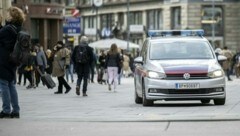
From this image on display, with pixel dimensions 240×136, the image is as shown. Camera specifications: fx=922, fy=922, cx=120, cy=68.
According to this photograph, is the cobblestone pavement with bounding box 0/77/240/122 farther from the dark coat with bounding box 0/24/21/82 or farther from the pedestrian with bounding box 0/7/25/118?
the dark coat with bounding box 0/24/21/82

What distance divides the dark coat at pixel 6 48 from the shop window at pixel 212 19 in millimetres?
74126

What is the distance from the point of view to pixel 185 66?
21.0 metres

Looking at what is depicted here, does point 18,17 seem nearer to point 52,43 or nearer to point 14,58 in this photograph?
point 14,58

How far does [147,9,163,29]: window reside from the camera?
97250 mm

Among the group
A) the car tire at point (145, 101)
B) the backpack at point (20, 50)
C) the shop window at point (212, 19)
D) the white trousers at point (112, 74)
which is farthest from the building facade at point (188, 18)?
the backpack at point (20, 50)

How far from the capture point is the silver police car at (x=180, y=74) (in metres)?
20.9

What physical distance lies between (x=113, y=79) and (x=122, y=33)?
70195mm

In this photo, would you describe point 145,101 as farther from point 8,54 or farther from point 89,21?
point 89,21

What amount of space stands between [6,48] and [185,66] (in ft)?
18.6

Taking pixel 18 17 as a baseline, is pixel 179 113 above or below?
below

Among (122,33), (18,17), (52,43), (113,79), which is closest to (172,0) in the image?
(122,33)

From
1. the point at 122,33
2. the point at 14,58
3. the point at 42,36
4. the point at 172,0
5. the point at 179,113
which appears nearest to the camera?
the point at 14,58

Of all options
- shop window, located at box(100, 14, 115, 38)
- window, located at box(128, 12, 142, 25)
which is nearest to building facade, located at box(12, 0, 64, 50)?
window, located at box(128, 12, 142, 25)

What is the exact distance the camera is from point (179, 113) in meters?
18.7
